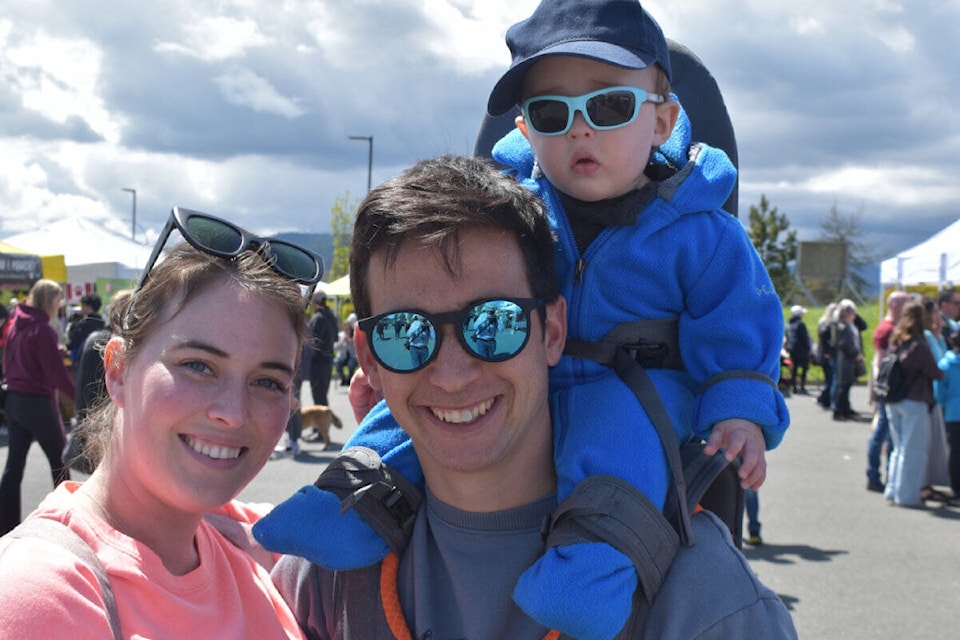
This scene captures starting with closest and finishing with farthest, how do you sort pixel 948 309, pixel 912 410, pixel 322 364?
pixel 912 410, pixel 948 309, pixel 322 364

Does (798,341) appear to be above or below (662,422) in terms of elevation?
below

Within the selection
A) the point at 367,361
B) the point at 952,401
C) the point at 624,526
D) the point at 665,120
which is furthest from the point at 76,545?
the point at 952,401

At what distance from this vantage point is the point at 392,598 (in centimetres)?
198

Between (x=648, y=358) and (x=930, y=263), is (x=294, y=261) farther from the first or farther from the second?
(x=930, y=263)

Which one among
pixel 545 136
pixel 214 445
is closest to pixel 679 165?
pixel 545 136

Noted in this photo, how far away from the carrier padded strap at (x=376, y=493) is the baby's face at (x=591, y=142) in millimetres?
822

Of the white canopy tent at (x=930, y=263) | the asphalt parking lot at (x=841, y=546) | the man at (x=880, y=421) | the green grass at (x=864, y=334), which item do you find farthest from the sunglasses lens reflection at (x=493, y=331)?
the green grass at (x=864, y=334)

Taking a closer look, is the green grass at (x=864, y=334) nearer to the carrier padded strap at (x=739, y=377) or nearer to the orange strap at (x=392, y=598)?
the carrier padded strap at (x=739, y=377)

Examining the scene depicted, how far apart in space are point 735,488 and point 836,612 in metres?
4.71

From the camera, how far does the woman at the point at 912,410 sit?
9.15 metres

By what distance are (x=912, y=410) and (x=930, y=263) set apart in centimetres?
704

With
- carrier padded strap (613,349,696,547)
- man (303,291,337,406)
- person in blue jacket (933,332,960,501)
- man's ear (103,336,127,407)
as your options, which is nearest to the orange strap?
carrier padded strap (613,349,696,547)

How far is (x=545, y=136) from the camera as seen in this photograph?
2.21 meters

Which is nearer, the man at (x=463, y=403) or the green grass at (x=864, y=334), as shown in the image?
the man at (x=463, y=403)
